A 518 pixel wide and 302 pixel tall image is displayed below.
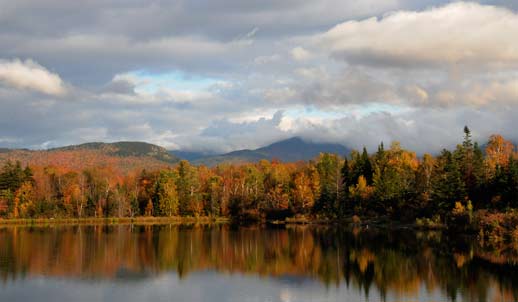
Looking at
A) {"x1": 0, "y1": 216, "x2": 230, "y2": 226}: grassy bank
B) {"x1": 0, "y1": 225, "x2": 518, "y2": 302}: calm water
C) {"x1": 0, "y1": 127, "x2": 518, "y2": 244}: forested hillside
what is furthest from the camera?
{"x1": 0, "y1": 216, "x2": 230, "y2": 226}: grassy bank

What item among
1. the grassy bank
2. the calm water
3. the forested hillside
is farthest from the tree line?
the calm water

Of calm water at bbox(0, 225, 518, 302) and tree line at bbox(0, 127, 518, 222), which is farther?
tree line at bbox(0, 127, 518, 222)

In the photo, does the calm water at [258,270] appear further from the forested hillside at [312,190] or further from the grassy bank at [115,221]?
the grassy bank at [115,221]

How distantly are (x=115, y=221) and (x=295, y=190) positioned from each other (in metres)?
39.2

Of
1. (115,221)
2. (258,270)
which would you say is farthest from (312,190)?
(258,270)

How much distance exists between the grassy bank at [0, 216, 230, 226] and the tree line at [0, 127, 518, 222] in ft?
10.5

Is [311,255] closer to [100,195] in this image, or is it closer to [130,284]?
[130,284]

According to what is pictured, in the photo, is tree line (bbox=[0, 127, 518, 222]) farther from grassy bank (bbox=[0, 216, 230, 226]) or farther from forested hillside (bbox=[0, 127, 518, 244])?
grassy bank (bbox=[0, 216, 230, 226])

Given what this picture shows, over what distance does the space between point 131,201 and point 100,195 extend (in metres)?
7.00

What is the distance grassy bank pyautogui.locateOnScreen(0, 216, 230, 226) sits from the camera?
110m

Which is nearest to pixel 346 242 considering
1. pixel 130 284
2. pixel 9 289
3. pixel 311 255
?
pixel 311 255

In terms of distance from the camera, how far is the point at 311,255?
53.9m

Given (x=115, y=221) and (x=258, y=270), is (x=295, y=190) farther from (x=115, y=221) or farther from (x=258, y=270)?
(x=258, y=270)

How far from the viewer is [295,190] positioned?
359ft
